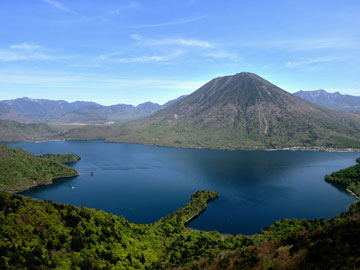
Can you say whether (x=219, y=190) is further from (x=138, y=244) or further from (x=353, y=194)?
(x=138, y=244)

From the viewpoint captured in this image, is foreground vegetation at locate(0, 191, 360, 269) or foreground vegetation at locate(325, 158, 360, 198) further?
foreground vegetation at locate(325, 158, 360, 198)

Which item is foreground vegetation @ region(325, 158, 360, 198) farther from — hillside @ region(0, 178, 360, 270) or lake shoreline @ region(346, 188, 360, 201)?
hillside @ region(0, 178, 360, 270)

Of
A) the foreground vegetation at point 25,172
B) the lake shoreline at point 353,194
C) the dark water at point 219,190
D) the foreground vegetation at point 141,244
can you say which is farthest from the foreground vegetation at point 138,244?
the foreground vegetation at point 25,172

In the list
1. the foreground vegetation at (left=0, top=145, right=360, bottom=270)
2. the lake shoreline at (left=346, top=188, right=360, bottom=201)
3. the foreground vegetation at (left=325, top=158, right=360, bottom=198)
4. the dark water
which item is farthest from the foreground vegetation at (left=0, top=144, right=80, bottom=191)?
the lake shoreline at (left=346, top=188, right=360, bottom=201)

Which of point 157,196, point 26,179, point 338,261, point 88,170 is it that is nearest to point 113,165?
point 88,170

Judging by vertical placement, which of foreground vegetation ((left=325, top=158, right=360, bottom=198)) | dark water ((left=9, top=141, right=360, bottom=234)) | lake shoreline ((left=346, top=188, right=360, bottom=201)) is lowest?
dark water ((left=9, top=141, right=360, bottom=234))

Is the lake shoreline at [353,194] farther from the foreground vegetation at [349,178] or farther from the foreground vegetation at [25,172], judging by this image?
the foreground vegetation at [25,172]

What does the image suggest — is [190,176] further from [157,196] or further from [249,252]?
[249,252]
